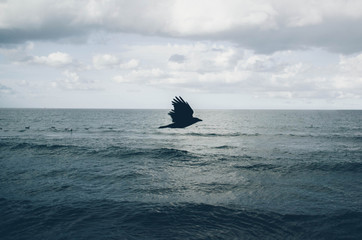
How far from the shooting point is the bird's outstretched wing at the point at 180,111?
552 centimetres

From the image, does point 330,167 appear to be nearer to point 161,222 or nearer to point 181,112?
point 161,222

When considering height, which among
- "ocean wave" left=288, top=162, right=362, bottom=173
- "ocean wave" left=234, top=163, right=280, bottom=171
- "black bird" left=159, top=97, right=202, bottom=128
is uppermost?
"black bird" left=159, top=97, right=202, bottom=128

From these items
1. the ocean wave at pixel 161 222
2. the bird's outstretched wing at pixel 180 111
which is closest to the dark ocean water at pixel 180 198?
the ocean wave at pixel 161 222

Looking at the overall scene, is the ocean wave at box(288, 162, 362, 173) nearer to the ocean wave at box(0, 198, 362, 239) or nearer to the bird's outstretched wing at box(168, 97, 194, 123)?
the ocean wave at box(0, 198, 362, 239)

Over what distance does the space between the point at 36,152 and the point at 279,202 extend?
2980 centimetres

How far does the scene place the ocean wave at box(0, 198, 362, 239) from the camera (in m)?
10.5

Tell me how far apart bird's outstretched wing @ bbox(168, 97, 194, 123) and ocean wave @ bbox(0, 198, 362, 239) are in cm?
706

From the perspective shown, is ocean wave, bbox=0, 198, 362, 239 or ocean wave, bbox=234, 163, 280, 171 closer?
ocean wave, bbox=0, 198, 362, 239

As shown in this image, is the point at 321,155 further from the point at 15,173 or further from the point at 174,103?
the point at 15,173

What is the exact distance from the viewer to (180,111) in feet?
18.5

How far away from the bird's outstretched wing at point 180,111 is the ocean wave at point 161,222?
7.06 meters

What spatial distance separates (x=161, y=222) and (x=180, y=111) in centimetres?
804

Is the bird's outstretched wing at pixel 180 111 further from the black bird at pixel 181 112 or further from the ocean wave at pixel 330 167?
the ocean wave at pixel 330 167

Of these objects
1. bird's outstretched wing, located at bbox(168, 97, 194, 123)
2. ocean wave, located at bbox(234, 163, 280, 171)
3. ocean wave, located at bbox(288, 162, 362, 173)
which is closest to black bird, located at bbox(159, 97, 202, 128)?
bird's outstretched wing, located at bbox(168, 97, 194, 123)
